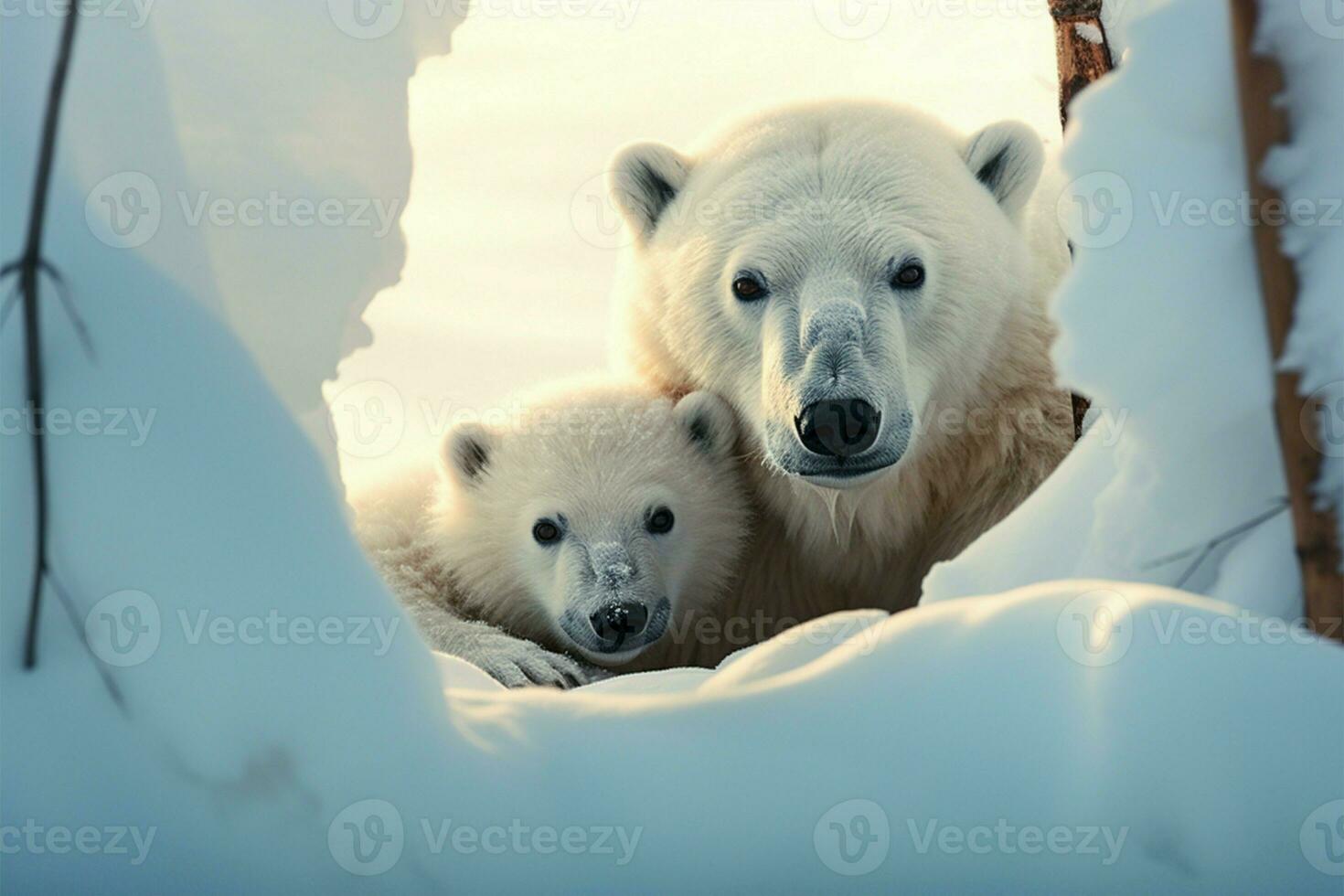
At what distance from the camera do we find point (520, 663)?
11.0 ft

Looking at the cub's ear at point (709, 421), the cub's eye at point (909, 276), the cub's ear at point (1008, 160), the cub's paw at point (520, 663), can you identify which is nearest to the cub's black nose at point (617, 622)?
the cub's paw at point (520, 663)

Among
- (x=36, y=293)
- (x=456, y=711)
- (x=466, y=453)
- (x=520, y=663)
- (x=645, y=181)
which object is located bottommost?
(x=456, y=711)

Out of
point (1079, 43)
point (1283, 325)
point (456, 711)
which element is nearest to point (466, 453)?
point (1079, 43)

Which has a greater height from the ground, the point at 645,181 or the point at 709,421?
the point at 645,181

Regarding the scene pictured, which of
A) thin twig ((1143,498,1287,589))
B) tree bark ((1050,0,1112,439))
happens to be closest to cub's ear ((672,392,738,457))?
tree bark ((1050,0,1112,439))

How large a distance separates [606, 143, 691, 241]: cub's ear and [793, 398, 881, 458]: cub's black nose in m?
1.06

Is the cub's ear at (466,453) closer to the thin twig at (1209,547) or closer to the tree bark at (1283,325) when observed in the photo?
the thin twig at (1209,547)

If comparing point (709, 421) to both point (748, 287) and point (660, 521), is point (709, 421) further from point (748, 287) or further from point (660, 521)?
point (748, 287)

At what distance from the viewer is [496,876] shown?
1.61 metres

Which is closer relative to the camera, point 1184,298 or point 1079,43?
point 1184,298

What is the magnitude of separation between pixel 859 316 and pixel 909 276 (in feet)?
0.94

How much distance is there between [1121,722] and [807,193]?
6.66 ft

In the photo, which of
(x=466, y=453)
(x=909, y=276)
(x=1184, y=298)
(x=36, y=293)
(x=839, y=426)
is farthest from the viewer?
(x=466, y=453)

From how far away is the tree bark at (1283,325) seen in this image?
5.49 ft
